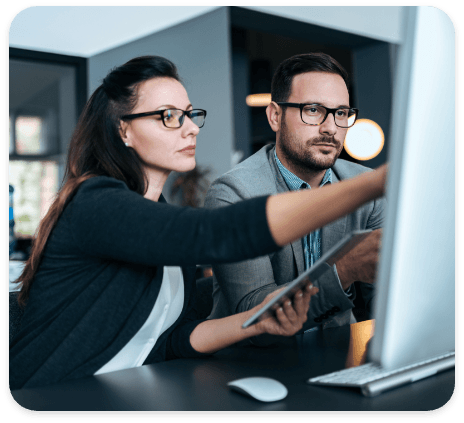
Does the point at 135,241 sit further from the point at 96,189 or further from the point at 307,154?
the point at 307,154

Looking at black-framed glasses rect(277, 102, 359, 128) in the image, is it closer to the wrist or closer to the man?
the man

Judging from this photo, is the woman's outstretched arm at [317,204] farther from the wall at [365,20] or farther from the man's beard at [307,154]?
the wall at [365,20]

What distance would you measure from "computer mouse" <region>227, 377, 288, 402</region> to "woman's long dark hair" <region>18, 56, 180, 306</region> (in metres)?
0.59

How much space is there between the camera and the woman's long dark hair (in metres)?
1.24

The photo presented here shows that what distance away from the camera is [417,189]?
0.64 m

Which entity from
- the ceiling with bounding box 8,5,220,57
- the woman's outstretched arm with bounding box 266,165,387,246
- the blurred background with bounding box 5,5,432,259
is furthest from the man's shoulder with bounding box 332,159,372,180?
the ceiling with bounding box 8,5,220,57

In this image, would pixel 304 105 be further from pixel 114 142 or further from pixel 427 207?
pixel 427 207

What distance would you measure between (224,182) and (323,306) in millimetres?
617

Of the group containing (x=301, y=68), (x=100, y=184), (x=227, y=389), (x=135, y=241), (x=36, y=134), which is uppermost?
(x=36, y=134)

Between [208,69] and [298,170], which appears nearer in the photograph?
[298,170]

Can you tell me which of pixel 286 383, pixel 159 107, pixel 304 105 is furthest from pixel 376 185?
pixel 304 105

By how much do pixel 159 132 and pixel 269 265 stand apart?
0.53 meters

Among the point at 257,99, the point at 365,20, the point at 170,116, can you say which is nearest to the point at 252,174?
the point at 170,116

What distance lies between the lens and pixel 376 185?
76cm
